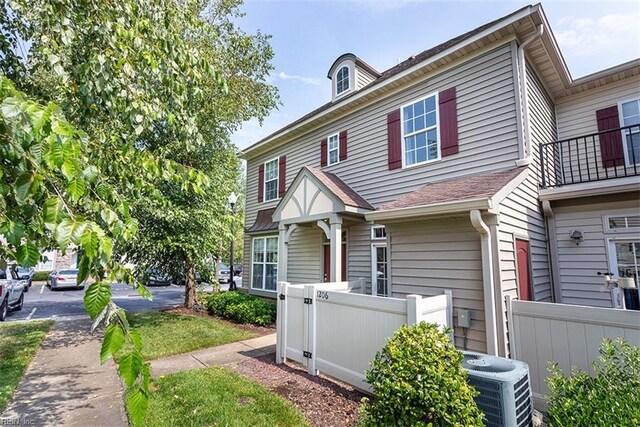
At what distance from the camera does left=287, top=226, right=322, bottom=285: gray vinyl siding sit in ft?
33.4

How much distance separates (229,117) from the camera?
1072 cm

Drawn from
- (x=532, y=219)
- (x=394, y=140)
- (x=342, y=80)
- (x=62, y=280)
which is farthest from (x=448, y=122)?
(x=62, y=280)

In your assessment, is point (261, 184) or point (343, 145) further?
point (261, 184)

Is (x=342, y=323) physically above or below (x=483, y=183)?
below

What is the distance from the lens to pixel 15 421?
13.0 feet

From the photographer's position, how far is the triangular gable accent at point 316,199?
8.00 meters

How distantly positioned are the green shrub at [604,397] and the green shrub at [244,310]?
7.75 m

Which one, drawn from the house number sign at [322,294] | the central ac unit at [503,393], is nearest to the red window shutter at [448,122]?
the house number sign at [322,294]

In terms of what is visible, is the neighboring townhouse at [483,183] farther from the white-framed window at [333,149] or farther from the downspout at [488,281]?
the white-framed window at [333,149]

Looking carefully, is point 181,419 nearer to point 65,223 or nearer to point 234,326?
point 65,223

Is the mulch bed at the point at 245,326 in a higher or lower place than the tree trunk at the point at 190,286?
lower

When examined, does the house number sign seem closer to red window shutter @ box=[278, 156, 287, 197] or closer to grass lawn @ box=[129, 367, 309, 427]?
grass lawn @ box=[129, 367, 309, 427]

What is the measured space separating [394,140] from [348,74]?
12.9 feet

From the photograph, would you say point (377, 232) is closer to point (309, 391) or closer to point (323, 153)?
point (323, 153)
